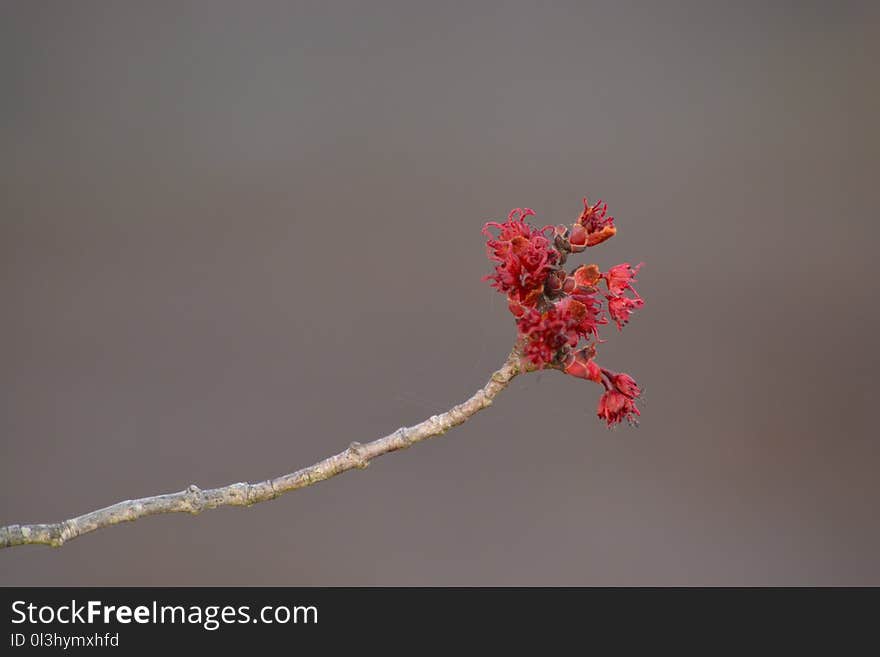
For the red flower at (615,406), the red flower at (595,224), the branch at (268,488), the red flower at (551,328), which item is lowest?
the branch at (268,488)

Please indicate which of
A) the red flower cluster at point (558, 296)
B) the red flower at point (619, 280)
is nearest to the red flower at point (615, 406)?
the red flower cluster at point (558, 296)

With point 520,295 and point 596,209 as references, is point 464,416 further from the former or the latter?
point 596,209

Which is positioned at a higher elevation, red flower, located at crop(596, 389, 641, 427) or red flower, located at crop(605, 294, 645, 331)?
red flower, located at crop(605, 294, 645, 331)

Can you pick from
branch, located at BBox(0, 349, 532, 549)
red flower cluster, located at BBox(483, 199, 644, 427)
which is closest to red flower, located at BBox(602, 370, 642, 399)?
red flower cluster, located at BBox(483, 199, 644, 427)

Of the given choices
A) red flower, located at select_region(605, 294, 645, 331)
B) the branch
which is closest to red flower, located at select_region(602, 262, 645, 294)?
red flower, located at select_region(605, 294, 645, 331)

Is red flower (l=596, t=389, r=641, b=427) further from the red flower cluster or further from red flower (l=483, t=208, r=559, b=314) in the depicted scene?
red flower (l=483, t=208, r=559, b=314)

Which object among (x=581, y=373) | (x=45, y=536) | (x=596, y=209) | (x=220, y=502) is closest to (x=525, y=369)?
(x=581, y=373)

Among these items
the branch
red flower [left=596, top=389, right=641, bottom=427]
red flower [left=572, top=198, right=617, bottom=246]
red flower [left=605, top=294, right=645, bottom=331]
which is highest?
red flower [left=572, top=198, right=617, bottom=246]

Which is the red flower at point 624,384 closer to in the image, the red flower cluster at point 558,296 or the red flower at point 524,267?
the red flower cluster at point 558,296

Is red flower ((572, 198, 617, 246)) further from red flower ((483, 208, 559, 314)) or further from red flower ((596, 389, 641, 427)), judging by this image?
red flower ((596, 389, 641, 427))
